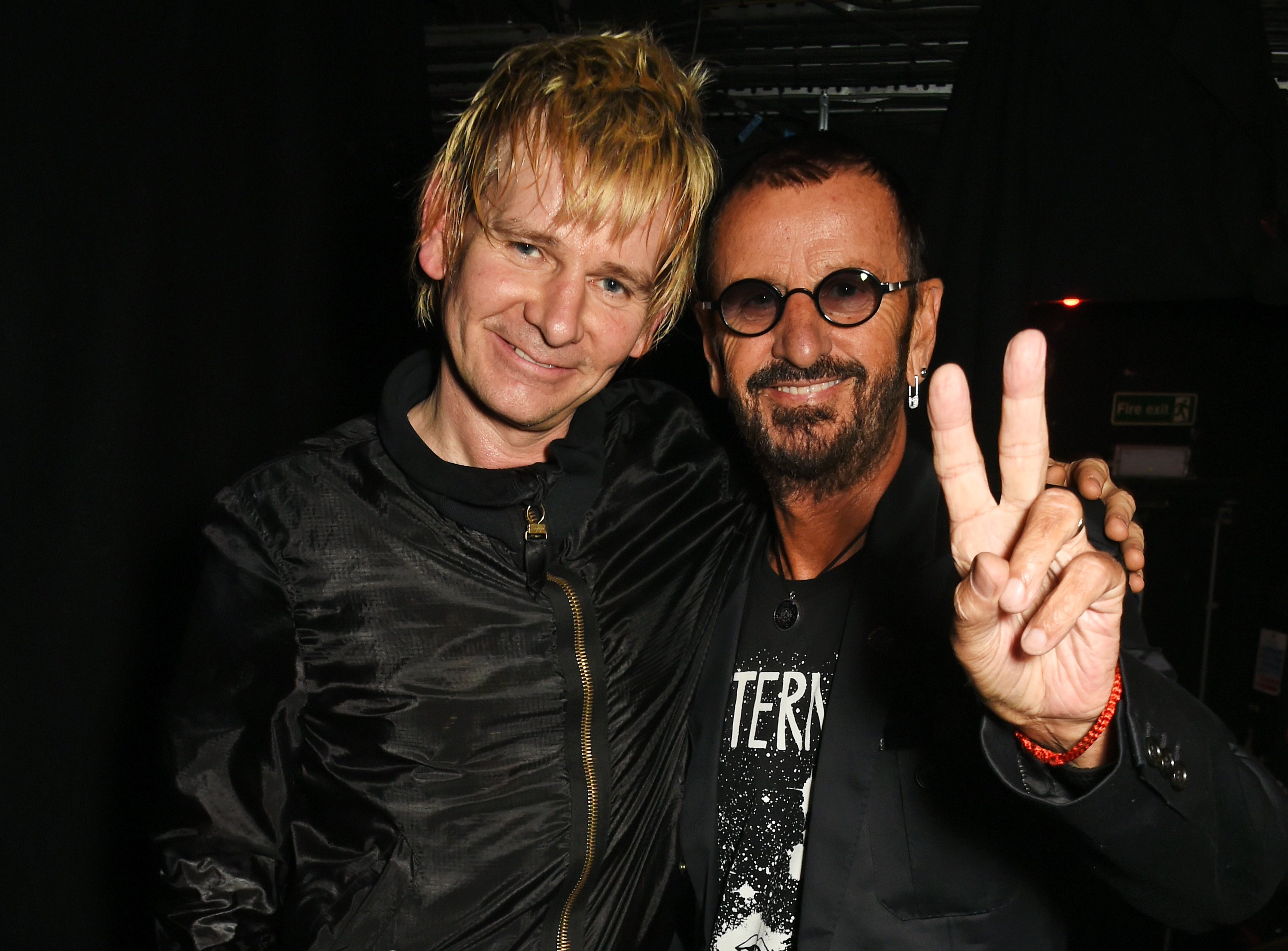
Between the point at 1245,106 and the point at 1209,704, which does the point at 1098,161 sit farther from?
the point at 1209,704

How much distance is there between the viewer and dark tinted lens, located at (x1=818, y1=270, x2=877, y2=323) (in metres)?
1.74

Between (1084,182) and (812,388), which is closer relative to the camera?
(812,388)

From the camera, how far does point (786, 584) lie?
5.70 ft

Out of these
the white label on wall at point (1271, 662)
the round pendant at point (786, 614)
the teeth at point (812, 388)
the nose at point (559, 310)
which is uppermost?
the nose at point (559, 310)

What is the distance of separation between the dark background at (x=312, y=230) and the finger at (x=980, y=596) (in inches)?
62.3

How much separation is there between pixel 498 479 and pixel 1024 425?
0.89 m

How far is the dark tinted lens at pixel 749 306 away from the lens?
5.88ft

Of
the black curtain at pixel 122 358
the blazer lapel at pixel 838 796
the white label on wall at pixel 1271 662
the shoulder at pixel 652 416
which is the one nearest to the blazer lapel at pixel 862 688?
the blazer lapel at pixel 838 796

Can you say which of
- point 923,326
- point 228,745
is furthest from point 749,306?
point 228,745

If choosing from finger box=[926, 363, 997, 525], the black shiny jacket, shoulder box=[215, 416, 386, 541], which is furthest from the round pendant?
shoulder box=[215, 416, 386, 541]

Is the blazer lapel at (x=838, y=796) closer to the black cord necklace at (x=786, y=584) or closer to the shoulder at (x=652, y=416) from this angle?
the black cord necklace at (x=786, y=584)

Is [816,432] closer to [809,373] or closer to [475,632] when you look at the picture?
[809,373]

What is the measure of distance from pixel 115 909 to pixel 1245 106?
3625 mm

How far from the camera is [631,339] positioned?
1629 millimetres
